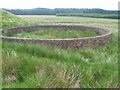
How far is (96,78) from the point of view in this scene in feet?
15.1

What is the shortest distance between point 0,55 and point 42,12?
305ft

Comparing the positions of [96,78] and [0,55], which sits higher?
[0,55]

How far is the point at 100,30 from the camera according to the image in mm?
15859

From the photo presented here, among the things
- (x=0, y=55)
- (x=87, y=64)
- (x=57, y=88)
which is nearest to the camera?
(x=57, y=88)

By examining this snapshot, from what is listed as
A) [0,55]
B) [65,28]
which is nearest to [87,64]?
[0,55]

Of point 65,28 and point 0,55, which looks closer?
point 0,55

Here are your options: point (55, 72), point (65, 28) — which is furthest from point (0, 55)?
point (65, 28)

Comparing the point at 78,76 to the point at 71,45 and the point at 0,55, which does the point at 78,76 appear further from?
the point at 71,45

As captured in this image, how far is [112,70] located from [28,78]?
2.32 metres

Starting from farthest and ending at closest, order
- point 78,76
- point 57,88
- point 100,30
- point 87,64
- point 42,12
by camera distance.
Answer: point 42,12 → point 100,30 → point 87,64 → point 78,76 → point 57,88

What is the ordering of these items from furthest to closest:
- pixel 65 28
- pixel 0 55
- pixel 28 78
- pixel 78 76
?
pixel 65 28 < pixel 0 55 < pixel 78 76 < pixel 28 78

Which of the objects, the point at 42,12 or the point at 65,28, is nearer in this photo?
the point at 65,28

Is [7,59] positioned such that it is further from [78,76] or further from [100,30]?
[100,30]

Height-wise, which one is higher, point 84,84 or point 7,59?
point 7,59
